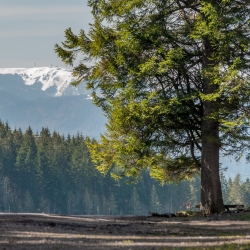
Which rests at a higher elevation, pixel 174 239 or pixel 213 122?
pixel 213 122

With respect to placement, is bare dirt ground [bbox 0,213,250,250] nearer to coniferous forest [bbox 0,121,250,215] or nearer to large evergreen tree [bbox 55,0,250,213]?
large evergreen tree [bbox 55,0,250,213]

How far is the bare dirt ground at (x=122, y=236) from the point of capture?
12.7m

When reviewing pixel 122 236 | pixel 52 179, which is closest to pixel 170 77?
pixel 122 236

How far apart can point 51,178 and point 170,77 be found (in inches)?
4459

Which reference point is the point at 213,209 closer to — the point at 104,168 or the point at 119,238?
the point at 104,168

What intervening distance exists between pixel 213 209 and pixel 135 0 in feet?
30.0

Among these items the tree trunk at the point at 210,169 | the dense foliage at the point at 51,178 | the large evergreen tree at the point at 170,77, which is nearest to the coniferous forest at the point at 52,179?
the dense foliage at the point at 51,178

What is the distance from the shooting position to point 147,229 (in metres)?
17.7

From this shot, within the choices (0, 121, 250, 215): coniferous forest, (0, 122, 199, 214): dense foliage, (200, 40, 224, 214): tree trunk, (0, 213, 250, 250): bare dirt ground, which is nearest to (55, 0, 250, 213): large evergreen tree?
(200, 40, 224, 214): tree trunk

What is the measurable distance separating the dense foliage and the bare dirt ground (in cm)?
11272

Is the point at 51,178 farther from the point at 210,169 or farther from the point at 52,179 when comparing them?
the point at 210,169

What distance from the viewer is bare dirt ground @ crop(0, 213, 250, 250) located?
12742 millimetres

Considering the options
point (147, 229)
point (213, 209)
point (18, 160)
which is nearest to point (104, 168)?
point (213, 209)

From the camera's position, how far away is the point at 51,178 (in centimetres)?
13725
